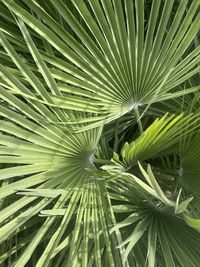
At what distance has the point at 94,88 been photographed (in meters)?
0.91

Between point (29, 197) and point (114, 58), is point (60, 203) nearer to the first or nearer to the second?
point (29, 197)

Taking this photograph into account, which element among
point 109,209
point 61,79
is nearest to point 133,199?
point 109,209

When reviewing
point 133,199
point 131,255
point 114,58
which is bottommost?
point 131,255

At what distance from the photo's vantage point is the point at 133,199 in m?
0.91

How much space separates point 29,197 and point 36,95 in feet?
0.68

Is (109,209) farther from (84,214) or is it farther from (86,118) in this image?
(86,118)

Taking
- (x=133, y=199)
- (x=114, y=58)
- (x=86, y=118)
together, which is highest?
(x=114, y=58)

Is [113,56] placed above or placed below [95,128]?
above

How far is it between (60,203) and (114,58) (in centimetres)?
31

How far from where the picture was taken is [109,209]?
0.90 meters

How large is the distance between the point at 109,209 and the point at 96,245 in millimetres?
79

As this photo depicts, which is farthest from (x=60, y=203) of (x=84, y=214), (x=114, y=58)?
(x=114, y=58)

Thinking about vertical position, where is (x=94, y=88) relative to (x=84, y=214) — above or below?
above

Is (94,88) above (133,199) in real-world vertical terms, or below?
above
